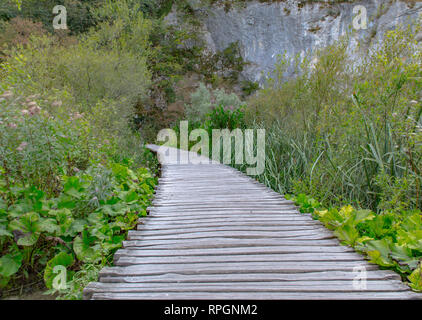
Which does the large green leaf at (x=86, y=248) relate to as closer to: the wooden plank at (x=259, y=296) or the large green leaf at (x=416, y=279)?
the wooden plank at (x=259, y=296)

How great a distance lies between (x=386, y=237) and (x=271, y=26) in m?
16.4

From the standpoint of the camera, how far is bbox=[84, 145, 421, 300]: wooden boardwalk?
1390 mm

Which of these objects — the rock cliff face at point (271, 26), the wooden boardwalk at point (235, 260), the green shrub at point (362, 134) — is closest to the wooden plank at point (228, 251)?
the wooden boardwalk at point (235, 260)

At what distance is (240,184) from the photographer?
3.77 meters

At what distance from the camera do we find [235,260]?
1694 mm

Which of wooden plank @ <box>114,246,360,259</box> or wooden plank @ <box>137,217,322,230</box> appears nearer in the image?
wooden plank @ <box>114,246,360,259</box>

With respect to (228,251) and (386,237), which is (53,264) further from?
(386,237)

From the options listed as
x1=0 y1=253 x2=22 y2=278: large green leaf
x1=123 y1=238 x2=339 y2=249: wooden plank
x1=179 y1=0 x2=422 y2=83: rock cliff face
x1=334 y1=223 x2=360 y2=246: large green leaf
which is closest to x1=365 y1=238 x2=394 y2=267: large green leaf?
x1=334 y1=223 x2=360 y2=246: large green leaf

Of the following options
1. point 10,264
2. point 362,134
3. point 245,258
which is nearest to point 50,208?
point 10,264

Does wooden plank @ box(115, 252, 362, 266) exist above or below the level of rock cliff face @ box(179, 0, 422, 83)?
below

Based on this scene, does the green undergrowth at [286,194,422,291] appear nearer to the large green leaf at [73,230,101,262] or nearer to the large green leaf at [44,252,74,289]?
the large green leaf at [73,230,101,262]

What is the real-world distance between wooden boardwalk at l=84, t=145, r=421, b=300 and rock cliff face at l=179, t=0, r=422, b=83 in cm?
1412

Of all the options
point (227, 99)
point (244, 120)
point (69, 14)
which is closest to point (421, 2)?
point (227, 99)
